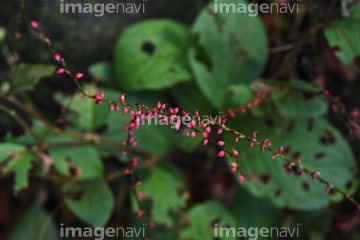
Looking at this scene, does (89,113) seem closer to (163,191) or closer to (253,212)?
(163,191)

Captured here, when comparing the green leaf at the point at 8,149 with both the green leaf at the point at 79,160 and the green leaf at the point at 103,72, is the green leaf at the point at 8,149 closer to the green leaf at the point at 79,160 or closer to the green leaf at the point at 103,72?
the green leaf at the point at 79,160

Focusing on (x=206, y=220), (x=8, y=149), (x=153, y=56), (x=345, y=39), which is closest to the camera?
(x=8, y=149)

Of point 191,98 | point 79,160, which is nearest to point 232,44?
point 191,98

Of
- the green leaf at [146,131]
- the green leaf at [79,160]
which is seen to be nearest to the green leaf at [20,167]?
the green leaf at [79,160]

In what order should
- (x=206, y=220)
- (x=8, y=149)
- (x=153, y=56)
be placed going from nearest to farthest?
(x=8, y=149) < (x=206, y=220) < (x=153, y=56)

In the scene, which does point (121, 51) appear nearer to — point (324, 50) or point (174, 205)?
point (174, 205)

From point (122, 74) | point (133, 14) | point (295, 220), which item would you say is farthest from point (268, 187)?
→ point (133, 14)
